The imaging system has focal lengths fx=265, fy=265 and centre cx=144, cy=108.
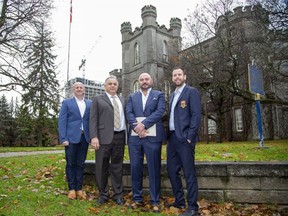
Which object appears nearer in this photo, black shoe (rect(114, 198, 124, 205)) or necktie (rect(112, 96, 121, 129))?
black shoe (rect(114, 198, 124, 205))

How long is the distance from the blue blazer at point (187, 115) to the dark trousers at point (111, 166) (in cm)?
115

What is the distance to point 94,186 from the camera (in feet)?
18.3

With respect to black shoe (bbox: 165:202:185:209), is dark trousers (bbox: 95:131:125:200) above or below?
above

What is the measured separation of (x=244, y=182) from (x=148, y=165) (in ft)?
5.26

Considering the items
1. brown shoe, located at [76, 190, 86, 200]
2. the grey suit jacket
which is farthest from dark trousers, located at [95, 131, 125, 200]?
brown shoe, located at [76, 190, 86, 200]

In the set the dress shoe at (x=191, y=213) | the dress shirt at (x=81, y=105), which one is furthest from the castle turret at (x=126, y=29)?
the dress shoe at (x=191, y=213)

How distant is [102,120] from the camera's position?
4754mm

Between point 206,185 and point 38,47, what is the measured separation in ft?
50.8

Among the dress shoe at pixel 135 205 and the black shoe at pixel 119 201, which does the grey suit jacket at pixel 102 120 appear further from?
the dress shoe at pixel 135 205

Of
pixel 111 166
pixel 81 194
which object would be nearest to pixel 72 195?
pixel 81 194

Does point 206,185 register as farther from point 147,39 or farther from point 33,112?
point 147,39

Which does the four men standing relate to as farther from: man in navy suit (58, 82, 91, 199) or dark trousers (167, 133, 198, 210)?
man in navy suit (58, 82, 91, 199)

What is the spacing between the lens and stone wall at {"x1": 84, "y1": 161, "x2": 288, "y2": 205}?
164 inches

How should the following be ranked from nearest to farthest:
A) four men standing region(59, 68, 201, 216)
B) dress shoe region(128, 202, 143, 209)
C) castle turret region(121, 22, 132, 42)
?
four men standing region(59, 68, 201, 216), dress shoe region(128, 202, 143, 209), castle turret region(121, 22, 132, 42)
